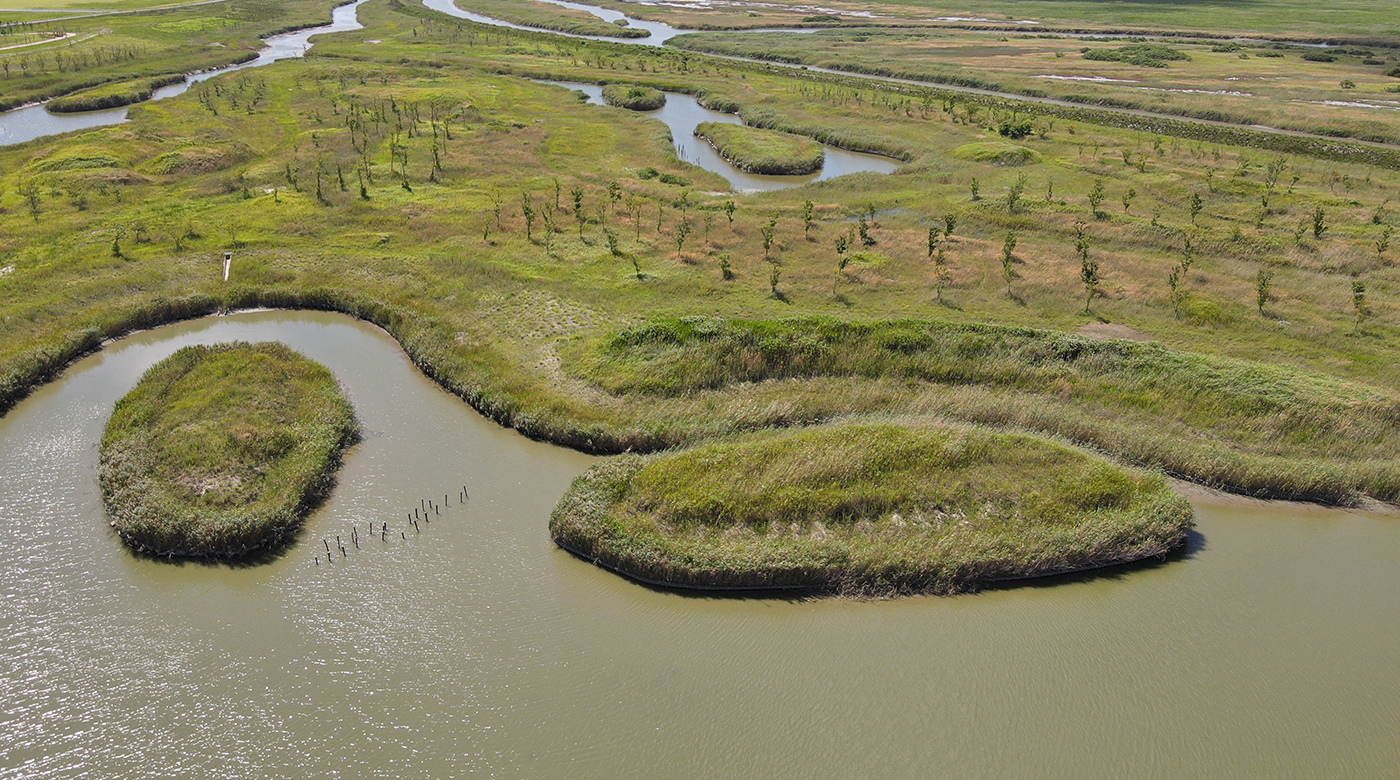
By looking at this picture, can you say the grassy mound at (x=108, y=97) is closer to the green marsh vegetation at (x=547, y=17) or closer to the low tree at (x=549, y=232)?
the low tree at (x=549, y=232)

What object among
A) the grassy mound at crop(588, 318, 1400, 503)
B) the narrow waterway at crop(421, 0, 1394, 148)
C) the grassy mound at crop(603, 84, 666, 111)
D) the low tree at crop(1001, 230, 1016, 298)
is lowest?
the grassy mound at crop(588, 318, 1400, 503)

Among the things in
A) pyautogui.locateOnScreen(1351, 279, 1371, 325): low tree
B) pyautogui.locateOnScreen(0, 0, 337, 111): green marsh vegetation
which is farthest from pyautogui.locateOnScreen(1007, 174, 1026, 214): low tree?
pyautogui.locateOnScreen(0, 0, 337, 111): green marsh vegetation

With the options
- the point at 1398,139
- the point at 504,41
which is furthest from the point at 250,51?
the point at 1398,139

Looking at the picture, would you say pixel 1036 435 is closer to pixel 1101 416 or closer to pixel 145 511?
pixel 1101 416

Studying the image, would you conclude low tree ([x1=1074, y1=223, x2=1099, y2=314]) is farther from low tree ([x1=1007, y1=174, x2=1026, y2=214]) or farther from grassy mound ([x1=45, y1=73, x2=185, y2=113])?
grassy mound ([x1=45, y1=73, x2=185, y2=113])

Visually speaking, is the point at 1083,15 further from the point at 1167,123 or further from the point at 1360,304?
the point at 1360,304

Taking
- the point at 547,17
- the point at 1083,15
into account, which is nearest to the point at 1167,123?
the point at 1083,15
